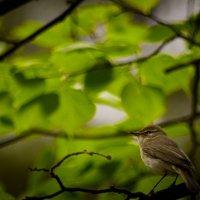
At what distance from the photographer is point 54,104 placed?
3.56 meters

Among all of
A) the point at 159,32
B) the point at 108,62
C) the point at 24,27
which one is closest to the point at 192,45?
the point at 159,32

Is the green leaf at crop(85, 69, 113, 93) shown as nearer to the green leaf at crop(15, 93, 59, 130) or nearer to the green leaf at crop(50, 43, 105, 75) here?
the green leaf at crop(50, 43, 105, 75)

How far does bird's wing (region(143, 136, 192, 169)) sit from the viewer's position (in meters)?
3.74

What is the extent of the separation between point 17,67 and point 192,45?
105 centimetres

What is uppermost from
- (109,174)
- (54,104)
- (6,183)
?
(54,104)

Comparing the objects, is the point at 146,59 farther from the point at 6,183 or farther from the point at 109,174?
the point at 6,183

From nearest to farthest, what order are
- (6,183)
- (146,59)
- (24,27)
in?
(146,59) → (24,27) → (6,183)

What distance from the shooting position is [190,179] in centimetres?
332

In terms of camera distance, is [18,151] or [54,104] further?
[18,151]

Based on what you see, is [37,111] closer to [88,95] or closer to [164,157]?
[88,95]

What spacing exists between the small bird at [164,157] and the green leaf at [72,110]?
46 cm

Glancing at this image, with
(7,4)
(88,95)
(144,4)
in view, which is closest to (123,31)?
(144,4)

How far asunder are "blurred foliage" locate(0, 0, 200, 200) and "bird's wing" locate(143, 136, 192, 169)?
0.12m

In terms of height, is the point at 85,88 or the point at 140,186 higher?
the point at 85,88
